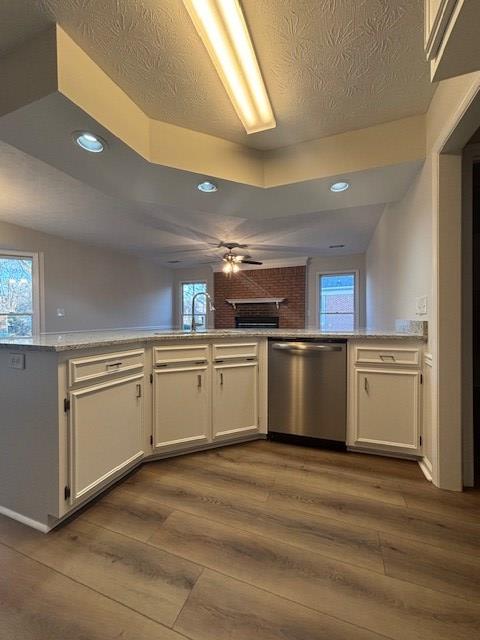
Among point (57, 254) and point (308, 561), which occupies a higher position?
point (57, 254)

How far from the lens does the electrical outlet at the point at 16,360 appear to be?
Result: 156 centimetres

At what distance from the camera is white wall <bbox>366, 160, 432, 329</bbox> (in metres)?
2.05

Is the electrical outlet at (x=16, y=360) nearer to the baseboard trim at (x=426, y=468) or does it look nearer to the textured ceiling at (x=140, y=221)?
the textured ceiling at (x=140, y=221)

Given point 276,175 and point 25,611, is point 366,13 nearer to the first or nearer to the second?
point 276,175

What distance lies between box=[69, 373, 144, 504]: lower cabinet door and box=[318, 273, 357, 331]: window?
5248 mm

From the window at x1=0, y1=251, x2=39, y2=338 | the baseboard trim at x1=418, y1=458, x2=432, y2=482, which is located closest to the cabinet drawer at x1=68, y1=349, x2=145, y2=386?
the baseboard trim at x1=418, y1=458, x2=432, y2=482

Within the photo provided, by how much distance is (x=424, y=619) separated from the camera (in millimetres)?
1055

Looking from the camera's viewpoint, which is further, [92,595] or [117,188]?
[117,188]

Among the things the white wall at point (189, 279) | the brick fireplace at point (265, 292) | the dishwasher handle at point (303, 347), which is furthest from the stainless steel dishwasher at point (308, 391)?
the white wall at point (189, 279)

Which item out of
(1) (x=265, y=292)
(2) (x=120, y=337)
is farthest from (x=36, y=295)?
(1) (x=265, y=292)

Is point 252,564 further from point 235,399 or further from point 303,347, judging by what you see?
point 303,347

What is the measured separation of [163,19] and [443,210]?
1833mm

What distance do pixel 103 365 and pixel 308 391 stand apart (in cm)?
161

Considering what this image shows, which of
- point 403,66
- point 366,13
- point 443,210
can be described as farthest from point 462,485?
point 366,13
